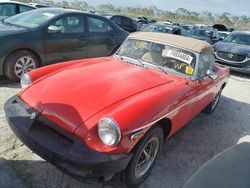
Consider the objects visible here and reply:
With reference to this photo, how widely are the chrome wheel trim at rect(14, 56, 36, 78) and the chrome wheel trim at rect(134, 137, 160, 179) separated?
3594mm

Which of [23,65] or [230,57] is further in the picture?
[230,57]

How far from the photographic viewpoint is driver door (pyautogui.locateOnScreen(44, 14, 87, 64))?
6125 mm

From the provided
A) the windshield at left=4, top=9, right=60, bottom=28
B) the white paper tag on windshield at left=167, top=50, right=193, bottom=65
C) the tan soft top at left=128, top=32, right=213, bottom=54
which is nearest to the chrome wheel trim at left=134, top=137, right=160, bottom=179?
the white paper tag on windshield at left=167, top=50, right=193, bottom=65

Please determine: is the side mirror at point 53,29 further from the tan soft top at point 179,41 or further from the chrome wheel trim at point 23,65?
the tan soft top at point 179,41

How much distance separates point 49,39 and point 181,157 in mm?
3815

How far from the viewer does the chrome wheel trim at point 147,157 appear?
3184 millimetres

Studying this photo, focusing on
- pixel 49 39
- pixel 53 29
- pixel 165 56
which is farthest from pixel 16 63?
pixel 165 56

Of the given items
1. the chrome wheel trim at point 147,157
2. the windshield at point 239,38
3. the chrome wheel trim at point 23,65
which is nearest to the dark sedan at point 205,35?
the windshield at point 239,38

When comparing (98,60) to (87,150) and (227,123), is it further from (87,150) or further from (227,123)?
(227,123)

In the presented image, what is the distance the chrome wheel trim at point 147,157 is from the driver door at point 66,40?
370 centimetres

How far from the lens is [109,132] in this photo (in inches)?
103

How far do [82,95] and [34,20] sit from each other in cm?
382

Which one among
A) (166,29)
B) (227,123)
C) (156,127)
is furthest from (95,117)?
(166,29)

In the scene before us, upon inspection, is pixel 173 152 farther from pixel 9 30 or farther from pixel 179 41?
pixel 9 30
